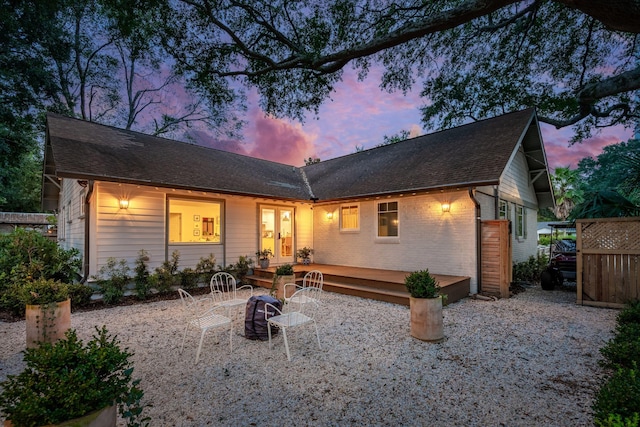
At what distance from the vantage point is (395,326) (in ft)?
17.3

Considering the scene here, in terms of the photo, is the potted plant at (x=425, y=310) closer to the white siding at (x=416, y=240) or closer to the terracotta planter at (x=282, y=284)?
the terracotta planter at (x=282, y=284)

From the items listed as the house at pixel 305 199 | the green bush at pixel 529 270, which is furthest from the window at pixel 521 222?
the green bush at pixel 529 270

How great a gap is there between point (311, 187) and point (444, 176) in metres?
5.98

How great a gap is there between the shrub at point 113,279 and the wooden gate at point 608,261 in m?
11.1

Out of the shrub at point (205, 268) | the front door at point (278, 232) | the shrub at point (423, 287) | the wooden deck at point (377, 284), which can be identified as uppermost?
the front door at point (278, 232)

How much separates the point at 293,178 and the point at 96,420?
11.9 m

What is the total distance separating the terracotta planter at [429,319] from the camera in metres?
4.46

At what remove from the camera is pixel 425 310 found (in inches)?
177

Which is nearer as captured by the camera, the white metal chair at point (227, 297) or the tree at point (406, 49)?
the white metal chair at point (227, 297)

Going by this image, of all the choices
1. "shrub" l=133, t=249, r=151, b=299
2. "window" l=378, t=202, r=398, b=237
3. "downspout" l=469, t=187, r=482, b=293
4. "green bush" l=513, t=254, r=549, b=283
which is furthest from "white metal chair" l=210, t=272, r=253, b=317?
"green bush" l=513, t=254, r=549, b=283

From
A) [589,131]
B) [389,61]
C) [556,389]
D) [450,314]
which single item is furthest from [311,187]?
[589,131]

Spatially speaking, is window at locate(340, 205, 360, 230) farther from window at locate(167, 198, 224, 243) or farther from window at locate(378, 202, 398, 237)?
window at locate(167, 198, 224, 243)

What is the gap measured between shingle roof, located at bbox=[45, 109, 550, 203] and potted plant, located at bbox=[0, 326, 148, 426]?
593cm

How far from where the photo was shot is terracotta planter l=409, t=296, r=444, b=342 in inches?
175
